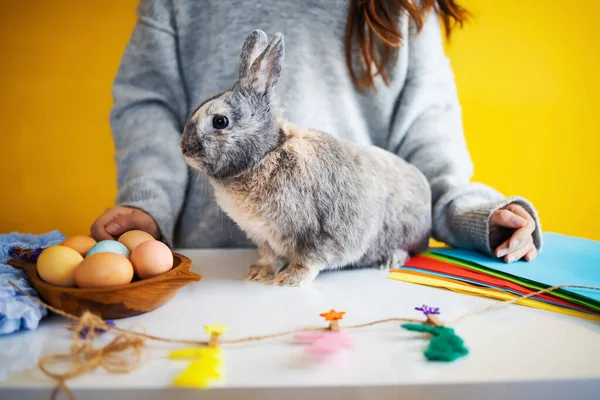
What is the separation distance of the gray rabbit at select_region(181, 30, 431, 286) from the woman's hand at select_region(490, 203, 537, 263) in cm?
21

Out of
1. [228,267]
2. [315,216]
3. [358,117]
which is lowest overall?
[228,267]

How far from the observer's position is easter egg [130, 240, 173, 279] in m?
0.55

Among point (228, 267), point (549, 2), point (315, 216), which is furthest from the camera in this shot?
point (549, 2)

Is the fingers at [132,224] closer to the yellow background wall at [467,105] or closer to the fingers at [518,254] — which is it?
the fingers at [518,254]

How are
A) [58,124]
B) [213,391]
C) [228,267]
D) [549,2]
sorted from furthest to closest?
[58,124] → [549,2] → [228,267] → [213,391]

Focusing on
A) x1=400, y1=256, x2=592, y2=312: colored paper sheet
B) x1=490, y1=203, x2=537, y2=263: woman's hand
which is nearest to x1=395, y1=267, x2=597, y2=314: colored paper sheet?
x1=400, y1=256, x2=592, y2=312: colored paper sheet

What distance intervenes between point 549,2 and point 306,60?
93 cm

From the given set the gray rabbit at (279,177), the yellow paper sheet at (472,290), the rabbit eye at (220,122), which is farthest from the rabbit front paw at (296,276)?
the rabbit eye at (220,122)

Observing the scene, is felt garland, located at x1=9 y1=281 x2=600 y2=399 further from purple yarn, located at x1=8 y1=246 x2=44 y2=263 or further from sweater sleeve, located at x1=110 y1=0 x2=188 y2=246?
sweater sleeve, located at x1=110 y1=0 x2=188 y2=246

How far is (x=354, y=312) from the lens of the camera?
56cm

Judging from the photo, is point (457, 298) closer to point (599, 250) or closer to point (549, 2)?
point (599, 250)

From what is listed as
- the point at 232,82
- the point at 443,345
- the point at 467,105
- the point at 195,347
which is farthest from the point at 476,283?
the point at 467,105

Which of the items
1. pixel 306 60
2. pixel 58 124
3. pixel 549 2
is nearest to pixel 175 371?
pixel 306 60

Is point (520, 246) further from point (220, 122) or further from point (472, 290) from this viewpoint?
point (220, 122)
